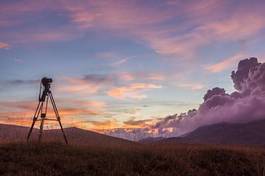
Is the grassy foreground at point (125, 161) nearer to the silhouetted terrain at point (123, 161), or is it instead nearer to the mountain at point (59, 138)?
the silhouetted terrain at point (123, 161)

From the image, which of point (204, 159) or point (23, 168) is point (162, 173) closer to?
point (204, 159)

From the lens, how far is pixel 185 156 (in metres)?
25.2

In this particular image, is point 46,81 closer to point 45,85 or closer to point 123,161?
point 45,85

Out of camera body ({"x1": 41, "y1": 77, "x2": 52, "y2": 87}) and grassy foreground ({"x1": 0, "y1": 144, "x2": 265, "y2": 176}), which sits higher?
camera body ({"x1": 41, "y1": 77, "x2": 52, "y2": 87})

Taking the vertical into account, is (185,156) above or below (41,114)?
below

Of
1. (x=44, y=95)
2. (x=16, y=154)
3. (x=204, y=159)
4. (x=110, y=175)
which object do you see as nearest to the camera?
(x=110, y=175)

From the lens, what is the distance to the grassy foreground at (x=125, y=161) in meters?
21.3

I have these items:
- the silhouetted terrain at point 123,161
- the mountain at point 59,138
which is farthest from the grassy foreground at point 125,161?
the mountain at point 59,138

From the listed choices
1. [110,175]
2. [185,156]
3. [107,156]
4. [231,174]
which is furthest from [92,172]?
[231,174]

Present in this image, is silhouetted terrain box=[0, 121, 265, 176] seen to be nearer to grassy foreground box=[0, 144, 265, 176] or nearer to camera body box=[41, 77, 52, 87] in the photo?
grassy foreground box=[0, 144, 265, 176]

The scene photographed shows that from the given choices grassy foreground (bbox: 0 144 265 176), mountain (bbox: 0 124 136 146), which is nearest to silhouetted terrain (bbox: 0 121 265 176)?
grassy foreground (bbox: 0 144 265 176)

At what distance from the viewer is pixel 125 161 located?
75.6 ft

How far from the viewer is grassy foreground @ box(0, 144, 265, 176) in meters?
21.3

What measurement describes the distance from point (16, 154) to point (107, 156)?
5.25m
